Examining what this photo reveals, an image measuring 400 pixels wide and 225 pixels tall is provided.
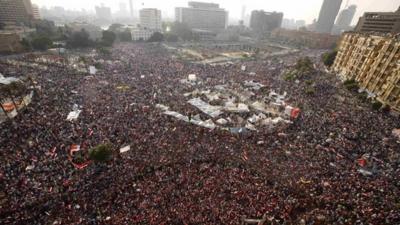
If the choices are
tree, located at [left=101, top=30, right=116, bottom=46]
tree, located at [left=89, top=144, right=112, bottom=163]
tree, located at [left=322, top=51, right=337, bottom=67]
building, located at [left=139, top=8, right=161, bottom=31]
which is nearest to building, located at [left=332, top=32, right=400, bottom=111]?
tree, located at [left=322, top=51, right=337, bottom=67]

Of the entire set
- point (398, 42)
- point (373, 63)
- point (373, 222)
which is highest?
point (398, 42)

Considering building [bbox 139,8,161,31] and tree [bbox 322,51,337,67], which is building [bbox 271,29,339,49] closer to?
tree [bbox 322,51,337,67]

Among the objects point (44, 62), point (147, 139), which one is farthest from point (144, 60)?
point (147, 139)

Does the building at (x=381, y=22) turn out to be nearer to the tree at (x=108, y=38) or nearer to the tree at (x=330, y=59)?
the tree at (x=330, y=59)

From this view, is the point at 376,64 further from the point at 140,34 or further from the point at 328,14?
the point at 328,14

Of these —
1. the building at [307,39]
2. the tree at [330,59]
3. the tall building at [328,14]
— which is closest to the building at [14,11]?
the tree at [330,59]

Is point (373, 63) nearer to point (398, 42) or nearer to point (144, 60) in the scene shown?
point (398, 42)
